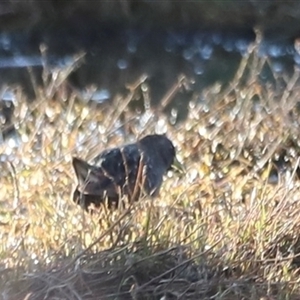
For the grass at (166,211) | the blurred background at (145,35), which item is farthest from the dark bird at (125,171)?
the blurred background at (145,35)

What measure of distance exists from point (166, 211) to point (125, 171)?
0.46 m

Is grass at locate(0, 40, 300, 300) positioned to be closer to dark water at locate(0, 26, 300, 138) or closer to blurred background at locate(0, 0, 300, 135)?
dark water at locate(0, 26, 300, 138)

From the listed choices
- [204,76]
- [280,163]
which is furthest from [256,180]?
[204,76]

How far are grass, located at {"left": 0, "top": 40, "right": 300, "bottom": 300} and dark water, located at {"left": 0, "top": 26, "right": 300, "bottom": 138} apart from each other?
98.7 inches

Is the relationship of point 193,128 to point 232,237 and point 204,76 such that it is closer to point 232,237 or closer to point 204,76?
point 232,237

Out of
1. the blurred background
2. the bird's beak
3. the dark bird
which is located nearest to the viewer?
the dark bird

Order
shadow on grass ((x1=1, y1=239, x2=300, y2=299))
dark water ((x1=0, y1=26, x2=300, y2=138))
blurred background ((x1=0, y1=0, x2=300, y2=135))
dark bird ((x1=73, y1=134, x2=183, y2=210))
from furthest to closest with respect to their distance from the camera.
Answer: blurred background ((x1=0, y1=0, x2=300, y2=135)) → dark water ((x1=0, y1=26, x2=300, y2=138)) → dark bird ((x1=73, y1=134, x2=183, y2=210)) → shadow on grass ((x1=1, y1=239, x2=300, y2=299))

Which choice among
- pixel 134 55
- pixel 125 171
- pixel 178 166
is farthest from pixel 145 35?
pixel 125 171

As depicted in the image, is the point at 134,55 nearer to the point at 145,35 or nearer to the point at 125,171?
the point at 145,35

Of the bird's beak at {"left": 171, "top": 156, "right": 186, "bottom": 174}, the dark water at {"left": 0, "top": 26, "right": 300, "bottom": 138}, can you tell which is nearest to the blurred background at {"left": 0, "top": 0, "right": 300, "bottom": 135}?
the dark water at {"left": 0, "top": 26, "right": 300, "bottom": 138}

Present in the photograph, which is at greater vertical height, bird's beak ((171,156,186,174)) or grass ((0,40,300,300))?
grass ((0,40,300,300))

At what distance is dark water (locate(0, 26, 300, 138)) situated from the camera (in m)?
8.77

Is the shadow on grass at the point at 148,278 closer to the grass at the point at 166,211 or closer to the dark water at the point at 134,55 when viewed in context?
the grass at the point at 166,211

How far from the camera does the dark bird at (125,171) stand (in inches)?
169
